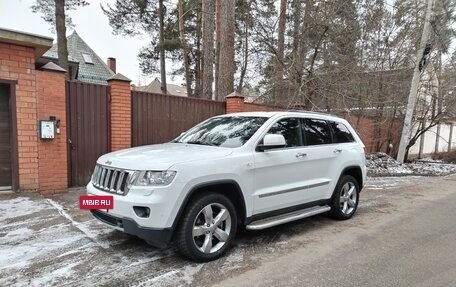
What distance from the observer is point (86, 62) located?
24.0m

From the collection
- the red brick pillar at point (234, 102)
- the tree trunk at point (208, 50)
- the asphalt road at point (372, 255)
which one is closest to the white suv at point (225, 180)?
the asphalt road at point (372, 255)

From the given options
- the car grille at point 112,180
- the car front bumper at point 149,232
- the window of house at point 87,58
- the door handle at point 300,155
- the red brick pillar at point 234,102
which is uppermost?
the window of house at point 87,58

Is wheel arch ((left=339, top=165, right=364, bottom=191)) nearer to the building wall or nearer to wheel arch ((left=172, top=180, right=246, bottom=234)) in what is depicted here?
wheel arch ((left=172, top=180, right=246, bottom=234))

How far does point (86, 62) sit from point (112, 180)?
22.6m

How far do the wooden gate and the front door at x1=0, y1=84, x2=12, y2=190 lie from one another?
1050 millimetres

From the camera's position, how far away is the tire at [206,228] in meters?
3.63

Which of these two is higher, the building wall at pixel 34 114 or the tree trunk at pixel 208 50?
the tree trunk at pixel 208 50

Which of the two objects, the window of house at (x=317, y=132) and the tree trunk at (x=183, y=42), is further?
the tree trunk at (x=183, y=42)

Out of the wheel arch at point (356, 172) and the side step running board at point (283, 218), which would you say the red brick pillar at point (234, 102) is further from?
the side step running board at point (283, 218)

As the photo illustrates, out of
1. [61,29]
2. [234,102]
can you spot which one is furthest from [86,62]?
[234,102]

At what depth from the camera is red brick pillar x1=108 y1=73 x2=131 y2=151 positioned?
24.6ft

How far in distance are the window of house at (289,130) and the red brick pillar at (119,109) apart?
4.06 m

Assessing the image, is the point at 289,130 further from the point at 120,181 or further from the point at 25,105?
the point at 25,105

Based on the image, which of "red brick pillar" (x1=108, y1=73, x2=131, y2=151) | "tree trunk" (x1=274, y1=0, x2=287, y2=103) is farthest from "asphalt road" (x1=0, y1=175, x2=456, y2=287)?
"tree trunk" (x1=274, y1=0, x2=287, y2=103)
